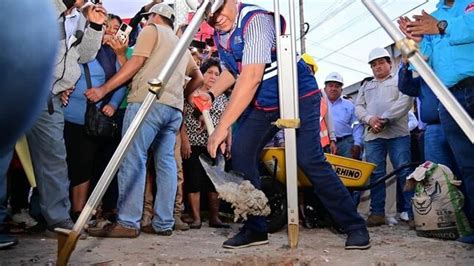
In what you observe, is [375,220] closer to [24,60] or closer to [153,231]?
[153,231]

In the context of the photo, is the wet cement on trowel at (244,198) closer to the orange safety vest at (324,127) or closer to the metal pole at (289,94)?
the metal pole at (289,94)

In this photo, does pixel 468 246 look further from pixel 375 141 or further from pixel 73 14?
pixel 73 14

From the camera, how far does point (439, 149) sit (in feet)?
15.1

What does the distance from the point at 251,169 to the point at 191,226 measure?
1447 mm

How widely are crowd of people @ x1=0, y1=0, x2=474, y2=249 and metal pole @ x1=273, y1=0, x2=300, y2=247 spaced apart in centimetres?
9

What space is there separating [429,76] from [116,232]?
93.8 inches

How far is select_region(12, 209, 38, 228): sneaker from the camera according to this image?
14.1ft

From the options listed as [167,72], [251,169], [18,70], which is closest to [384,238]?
[251,169]

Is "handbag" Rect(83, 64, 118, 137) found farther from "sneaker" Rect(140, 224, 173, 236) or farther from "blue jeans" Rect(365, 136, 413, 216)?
"blue jeans" Rect(365, 136, 413, 216)

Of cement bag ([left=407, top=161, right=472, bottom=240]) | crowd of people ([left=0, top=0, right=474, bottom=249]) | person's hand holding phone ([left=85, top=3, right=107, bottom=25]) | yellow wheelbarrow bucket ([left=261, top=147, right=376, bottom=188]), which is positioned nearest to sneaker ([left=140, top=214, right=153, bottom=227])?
crowd of people ([left=0, top=0, right=474, bottom=249])

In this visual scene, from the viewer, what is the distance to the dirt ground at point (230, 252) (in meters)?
3.20

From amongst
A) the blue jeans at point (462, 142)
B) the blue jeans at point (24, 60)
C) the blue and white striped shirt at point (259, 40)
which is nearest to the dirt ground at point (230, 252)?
the blue jeans at point (462, 142)

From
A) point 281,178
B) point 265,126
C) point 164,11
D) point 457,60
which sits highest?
point 164,11

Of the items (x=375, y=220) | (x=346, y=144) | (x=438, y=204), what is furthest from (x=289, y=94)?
(x=346, y=144)
